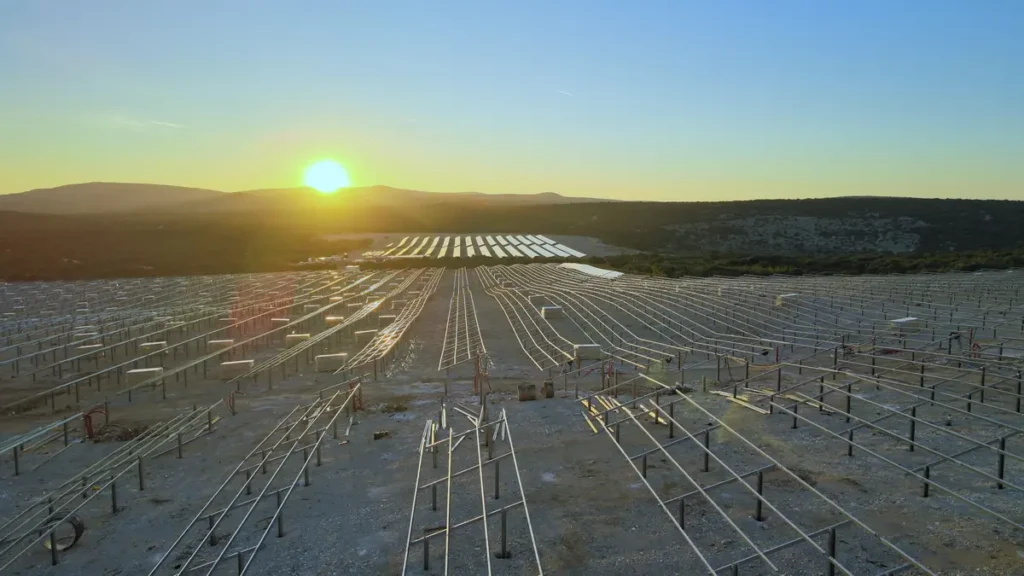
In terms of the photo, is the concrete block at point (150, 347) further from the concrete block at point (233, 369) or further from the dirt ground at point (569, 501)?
the dirt ground at point (569, 501)

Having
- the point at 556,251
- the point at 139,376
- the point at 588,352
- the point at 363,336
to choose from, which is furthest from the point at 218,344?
the point at 556,251

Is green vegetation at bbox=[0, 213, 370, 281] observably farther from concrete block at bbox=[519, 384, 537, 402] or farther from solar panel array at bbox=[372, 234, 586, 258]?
concrete block at bbox=[519, 384, 537, 402]

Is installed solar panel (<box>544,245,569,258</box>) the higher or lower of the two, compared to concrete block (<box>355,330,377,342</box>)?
higher

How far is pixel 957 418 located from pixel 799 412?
7.97ft

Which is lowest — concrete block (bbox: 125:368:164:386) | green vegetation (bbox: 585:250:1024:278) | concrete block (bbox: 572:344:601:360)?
concrete block (bbox: 125:368:164:386)

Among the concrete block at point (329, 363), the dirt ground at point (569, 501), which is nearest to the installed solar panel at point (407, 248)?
the concrete block at point (329, 363)

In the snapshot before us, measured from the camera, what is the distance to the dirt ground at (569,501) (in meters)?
7.32

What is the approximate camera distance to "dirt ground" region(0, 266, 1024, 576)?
7324mm

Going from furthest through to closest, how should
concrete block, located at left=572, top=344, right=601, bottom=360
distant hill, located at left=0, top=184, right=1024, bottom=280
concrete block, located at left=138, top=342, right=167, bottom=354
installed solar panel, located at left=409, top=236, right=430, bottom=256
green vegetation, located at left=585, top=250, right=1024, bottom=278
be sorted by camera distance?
installed solar panel, located at left=409, top=236, right=430, bottom=256 < distant hill, located at left=0, top=184, right=1024, bottom=280 < green vegetation, located at left=585, top=250, right=1024, bottom=278 < concrete block, located at left=138, top=342, right=167, bottom=354 < concrete block, located at left=572, top=344, right=601, bottom=360

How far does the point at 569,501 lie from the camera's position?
8.99m

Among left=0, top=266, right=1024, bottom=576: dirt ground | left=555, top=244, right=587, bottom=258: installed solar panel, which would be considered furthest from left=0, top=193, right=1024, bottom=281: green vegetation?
left=0, top=266, right=1024, bottom=576: dirt ground

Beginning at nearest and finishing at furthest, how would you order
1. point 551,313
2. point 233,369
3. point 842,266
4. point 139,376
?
point 139,376 < point 233,369 < point 551,313 < point 842,266

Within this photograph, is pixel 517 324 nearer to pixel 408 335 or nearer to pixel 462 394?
pixel 408 335

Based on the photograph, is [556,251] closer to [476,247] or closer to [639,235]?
[476,247]
